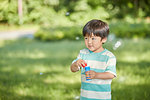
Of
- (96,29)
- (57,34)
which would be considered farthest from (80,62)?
(57,34)

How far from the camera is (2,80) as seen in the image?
4555mm

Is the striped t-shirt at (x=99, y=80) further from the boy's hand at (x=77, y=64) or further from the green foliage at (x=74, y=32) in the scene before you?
the green foliage at (x=74, y=32)

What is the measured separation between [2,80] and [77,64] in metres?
3.08

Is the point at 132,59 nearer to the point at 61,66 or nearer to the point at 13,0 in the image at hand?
the point at 61,66

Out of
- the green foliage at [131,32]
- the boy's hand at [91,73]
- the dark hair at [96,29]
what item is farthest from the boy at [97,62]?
the green foliage at [131,32]

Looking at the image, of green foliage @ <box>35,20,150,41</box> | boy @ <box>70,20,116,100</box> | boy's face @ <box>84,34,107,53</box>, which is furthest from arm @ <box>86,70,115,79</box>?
green foliage @ <box>35,20,150,41</box>

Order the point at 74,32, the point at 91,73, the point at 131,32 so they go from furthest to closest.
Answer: the point at 131,32, the point at 74,32, the point at 91,73

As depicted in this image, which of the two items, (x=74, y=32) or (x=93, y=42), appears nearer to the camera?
(x=93, y=42)

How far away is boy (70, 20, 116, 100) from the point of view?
1.97 m

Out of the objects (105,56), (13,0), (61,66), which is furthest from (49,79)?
(105,56)

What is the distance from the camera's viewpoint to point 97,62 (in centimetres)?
201

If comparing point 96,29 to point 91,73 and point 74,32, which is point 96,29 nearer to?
point 91,73

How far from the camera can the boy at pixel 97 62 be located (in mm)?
1969

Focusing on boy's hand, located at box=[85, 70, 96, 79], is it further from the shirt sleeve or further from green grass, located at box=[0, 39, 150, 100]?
green grass, located at box=[0, 39, 150, 100]
